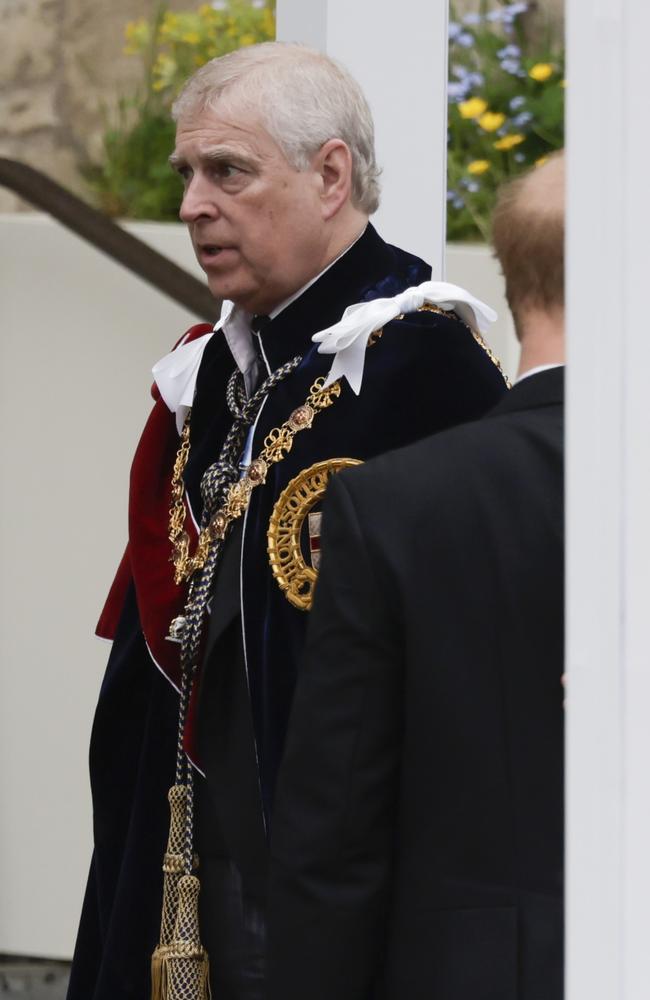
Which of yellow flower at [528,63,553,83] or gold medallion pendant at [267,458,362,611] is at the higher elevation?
yellow flower at [528,63,553,83]

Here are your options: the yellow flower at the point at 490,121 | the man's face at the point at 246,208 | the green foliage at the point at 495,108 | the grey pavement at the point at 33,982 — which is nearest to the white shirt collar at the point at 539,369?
the man's face at the point at 246,208

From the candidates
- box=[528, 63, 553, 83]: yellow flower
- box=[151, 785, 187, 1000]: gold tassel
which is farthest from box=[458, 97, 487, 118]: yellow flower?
box=[151, 785, 187, 1000]: gold tassel

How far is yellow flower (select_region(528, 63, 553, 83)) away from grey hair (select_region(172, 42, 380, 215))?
106 centimetres

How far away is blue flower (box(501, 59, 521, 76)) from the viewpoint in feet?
9.89

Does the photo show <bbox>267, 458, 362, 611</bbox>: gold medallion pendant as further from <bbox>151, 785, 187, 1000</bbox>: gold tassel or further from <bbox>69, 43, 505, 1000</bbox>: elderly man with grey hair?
<bbox>151, 785, 187, 1000</bbox>: gold tassel

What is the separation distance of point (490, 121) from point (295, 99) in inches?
42.8

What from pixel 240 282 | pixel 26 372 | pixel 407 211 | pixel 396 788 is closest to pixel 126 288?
pixel 26 372

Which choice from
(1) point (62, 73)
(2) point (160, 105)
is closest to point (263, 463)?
(2) point (160, 105)

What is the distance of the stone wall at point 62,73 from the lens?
153 inches

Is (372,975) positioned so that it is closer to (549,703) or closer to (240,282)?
(549,703)

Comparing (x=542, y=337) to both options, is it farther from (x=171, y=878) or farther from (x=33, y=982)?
(x=33, y=982)

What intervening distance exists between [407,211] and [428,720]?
128 cm

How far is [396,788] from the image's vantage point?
1.56 metres

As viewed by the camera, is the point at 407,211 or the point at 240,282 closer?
the point at 240,282
